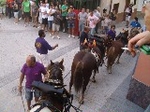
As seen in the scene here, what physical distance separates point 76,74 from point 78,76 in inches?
3.3

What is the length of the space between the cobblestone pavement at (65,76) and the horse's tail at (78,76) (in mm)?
596

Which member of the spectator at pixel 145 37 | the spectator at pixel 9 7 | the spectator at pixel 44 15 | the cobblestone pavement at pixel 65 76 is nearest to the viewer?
the spectator at pixel 145 37

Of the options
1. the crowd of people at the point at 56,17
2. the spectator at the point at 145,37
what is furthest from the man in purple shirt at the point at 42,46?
the spectator at the point at 145,37

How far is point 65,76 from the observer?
8.59m

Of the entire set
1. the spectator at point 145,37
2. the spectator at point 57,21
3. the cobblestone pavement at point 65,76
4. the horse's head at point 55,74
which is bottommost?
the cobblestone pavement at point 65,76

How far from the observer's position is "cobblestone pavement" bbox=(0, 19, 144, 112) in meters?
7.46

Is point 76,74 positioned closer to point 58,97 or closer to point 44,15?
point 58,97

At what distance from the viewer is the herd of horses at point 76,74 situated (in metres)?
4.78

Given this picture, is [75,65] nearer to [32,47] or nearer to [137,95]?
[137,95]

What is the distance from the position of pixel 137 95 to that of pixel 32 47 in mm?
6127

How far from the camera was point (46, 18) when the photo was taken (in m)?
14.2

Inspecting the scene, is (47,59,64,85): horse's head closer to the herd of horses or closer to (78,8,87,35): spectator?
the herd of horses

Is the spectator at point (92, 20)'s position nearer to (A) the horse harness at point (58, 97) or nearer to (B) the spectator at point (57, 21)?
(B) the spectator at point (57, 21)

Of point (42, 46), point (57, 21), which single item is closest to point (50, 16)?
point (57, 21)
